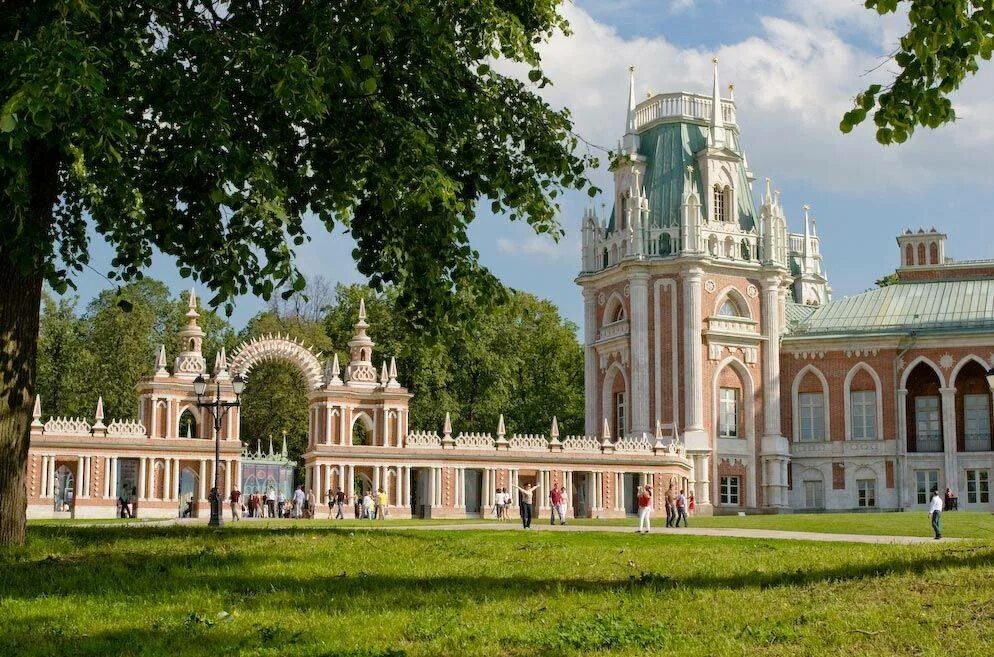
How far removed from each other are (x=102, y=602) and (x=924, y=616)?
7925 mm

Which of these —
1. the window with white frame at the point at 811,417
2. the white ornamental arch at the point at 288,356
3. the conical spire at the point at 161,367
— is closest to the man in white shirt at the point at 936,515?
the white ornamental arch at the point at 288,356

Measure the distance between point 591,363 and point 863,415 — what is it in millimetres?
13094

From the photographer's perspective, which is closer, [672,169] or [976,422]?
[976,422]

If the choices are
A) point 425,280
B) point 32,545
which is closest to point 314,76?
point 425,280

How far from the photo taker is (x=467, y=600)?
12984 millimetres

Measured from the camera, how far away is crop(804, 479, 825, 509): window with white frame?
6062 cm

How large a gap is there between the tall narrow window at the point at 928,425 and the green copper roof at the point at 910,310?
367 cm

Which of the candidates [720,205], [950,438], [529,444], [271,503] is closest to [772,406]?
[950,438]

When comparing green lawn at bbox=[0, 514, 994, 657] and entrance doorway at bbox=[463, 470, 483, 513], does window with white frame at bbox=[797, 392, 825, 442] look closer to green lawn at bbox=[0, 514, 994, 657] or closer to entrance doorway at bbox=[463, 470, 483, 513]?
entrance doorway at bbox=[463, 470, 483, 513]

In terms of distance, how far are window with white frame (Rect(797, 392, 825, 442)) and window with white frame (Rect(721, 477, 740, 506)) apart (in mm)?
4546

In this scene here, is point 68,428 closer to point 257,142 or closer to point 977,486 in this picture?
point 257,142

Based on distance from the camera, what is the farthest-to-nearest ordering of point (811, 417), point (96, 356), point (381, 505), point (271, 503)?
1. point (96, 356)
2. point (811, 417)
3. point (271, 503)
4. point (381, 505)

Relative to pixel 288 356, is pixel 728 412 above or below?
below

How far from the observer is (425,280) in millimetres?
16719
